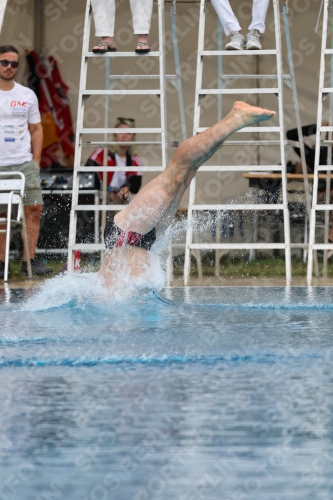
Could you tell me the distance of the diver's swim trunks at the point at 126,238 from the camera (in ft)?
14.2

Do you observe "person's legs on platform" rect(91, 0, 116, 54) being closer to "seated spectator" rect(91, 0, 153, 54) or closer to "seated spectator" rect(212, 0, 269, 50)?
"seated spectator" rect(91, 0, 153, 54)

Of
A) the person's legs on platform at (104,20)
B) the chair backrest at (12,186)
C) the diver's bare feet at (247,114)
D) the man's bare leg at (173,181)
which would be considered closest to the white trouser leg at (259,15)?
the person's legs on platform at (104,20)

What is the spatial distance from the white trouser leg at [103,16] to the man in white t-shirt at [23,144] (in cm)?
87

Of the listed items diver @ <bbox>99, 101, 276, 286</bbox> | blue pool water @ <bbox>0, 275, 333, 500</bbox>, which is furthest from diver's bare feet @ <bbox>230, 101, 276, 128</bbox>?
blue pool water @ <bbox>0, 275, 333, 500</bbox>

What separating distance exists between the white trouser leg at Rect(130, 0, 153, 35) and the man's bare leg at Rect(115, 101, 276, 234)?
2474 millimetres

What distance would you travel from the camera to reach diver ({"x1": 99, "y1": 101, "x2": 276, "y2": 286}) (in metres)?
4.26

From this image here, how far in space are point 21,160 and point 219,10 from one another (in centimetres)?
198

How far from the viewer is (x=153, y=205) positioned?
4285mm

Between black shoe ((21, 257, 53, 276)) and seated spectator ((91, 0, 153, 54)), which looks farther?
black shoe ((21, 257, 53, 276))

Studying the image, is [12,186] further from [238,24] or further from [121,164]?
[238,24]

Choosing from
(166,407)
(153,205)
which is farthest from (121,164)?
(166,407)

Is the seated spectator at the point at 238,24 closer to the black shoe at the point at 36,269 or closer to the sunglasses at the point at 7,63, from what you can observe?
the sunglasses at the point at 7,63

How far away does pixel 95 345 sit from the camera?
3.09 meters

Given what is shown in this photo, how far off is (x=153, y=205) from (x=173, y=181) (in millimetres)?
149
